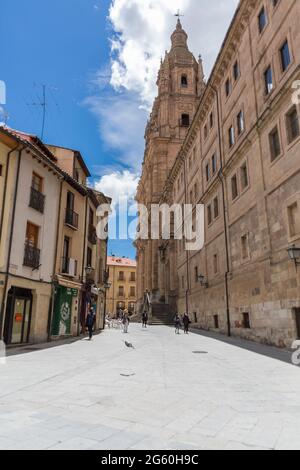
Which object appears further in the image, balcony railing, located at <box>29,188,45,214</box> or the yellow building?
the yellow building

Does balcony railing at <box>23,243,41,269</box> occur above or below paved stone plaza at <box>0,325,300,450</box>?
above

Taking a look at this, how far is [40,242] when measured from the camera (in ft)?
53.7

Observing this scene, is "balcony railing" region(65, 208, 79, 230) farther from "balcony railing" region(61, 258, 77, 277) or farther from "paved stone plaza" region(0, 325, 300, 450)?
"paved stone plaza" region(0, 325, 300, 450)

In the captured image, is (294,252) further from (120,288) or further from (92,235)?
(120,288)

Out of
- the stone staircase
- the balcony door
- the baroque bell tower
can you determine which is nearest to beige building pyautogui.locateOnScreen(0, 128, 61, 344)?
the balcony door

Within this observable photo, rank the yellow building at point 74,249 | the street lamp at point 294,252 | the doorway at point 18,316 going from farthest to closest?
the yellow building at point 74,249 < the doorway at point 18,316 < the street lamp at point 294,252

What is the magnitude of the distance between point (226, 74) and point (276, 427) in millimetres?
22435

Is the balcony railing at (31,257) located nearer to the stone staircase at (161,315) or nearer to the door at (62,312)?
the door at (62,312)

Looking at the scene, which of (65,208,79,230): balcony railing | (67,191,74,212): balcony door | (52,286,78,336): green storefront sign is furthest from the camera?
(67,191,74,212): balcony door

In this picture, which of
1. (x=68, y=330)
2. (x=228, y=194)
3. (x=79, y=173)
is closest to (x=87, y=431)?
(x=68, y=330)

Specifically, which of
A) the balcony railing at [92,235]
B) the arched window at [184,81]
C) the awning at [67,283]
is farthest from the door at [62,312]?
the arched window at [184,81]

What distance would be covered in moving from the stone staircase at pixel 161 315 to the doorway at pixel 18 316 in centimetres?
2243

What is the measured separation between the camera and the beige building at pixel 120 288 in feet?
249

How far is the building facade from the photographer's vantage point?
559 inches
